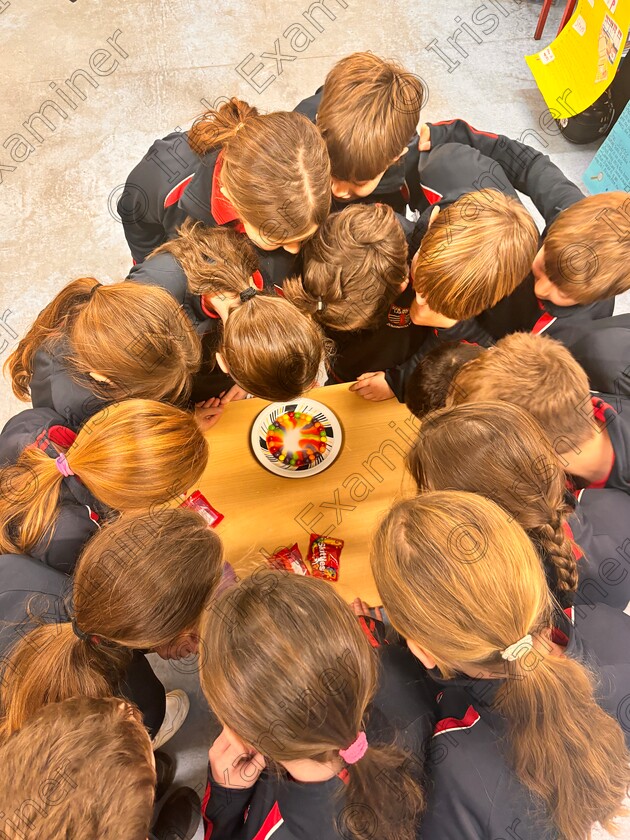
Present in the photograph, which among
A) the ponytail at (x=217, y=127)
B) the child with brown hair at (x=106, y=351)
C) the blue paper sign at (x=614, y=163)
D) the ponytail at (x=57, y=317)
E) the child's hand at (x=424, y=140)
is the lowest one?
the blue paper sign at (x=614, y=163)

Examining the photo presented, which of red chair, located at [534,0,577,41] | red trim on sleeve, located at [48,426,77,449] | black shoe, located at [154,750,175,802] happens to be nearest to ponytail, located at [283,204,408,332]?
red trim on sleeve, located at [48,426,77,449]

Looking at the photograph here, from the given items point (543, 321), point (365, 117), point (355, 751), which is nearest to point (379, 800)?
point (355, 751)

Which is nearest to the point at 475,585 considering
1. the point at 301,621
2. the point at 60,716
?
the point at 301,621

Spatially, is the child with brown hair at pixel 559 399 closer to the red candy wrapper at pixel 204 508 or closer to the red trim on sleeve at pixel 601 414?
the red trim on sleeve at pixel 601 414

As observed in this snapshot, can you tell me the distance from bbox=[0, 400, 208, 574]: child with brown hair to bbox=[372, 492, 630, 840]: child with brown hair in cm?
60

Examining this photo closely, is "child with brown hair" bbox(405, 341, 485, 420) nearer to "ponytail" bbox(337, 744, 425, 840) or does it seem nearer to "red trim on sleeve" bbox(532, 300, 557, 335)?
"red trim on sleeve" bbox(532, 300, 557, 335)

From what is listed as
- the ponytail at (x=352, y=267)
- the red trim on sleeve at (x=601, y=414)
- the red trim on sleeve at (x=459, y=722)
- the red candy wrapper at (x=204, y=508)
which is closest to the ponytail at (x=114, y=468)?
the red candy wrapper at (x=204, y=508)

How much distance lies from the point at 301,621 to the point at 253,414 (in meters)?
0.94

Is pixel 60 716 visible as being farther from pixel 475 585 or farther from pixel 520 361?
pixel 520 361

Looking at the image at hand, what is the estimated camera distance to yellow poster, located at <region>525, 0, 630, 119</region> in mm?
2594

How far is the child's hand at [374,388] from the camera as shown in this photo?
76.5 inches

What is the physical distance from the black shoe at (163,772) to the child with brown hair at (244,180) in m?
1.78

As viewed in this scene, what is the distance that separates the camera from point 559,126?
3.30m

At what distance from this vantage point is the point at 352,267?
169cm
